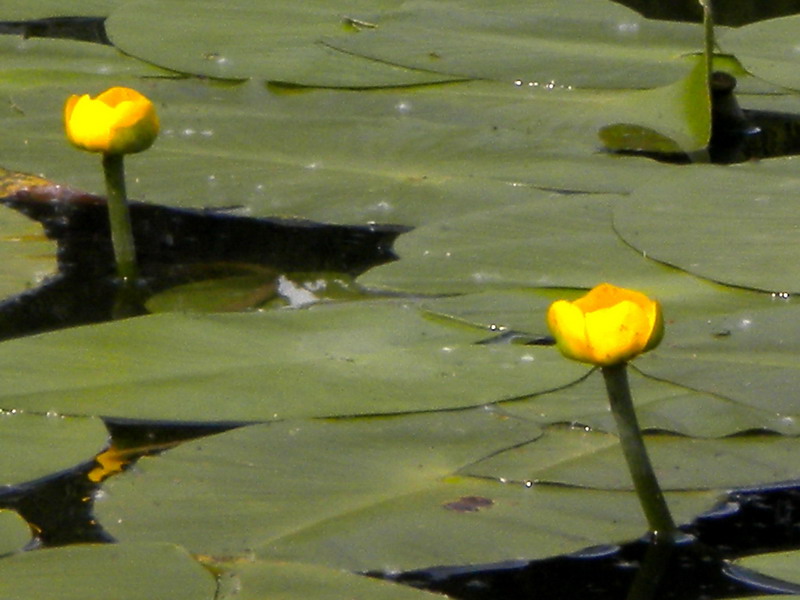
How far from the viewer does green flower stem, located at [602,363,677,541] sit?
89cm

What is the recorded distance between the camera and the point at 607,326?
2.80 feet

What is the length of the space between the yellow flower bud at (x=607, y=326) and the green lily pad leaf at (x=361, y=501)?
135 millimetres

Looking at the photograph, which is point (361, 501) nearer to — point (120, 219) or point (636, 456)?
point (636, 456)

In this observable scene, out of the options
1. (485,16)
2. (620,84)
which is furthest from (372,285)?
(485,16)

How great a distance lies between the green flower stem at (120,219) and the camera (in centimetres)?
134

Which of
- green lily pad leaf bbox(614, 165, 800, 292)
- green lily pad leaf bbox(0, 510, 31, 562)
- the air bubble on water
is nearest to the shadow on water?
green lily pad leaf bbox(614, 165, 800, 292)

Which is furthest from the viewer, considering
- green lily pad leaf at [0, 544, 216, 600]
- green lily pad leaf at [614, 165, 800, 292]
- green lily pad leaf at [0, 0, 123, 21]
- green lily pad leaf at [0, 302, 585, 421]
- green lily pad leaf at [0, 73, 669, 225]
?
green lily pad leaf at [0, 0, 123, 21]

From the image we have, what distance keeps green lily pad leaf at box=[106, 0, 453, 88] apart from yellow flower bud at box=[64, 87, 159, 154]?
1.60ft

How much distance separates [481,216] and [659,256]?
186 millimetres

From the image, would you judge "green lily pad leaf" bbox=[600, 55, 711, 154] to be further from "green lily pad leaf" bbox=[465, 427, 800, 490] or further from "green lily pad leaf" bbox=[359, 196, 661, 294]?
"green lily pad leaf" bbox=[465, 427, 800, 490]

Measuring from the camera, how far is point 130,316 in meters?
1.31

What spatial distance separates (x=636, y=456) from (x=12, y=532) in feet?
1.29

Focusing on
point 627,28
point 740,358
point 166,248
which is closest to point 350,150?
point 166,248

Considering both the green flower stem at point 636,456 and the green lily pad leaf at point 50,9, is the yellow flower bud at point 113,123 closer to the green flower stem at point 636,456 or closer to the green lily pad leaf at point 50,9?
the green flower stem at point 636,456
